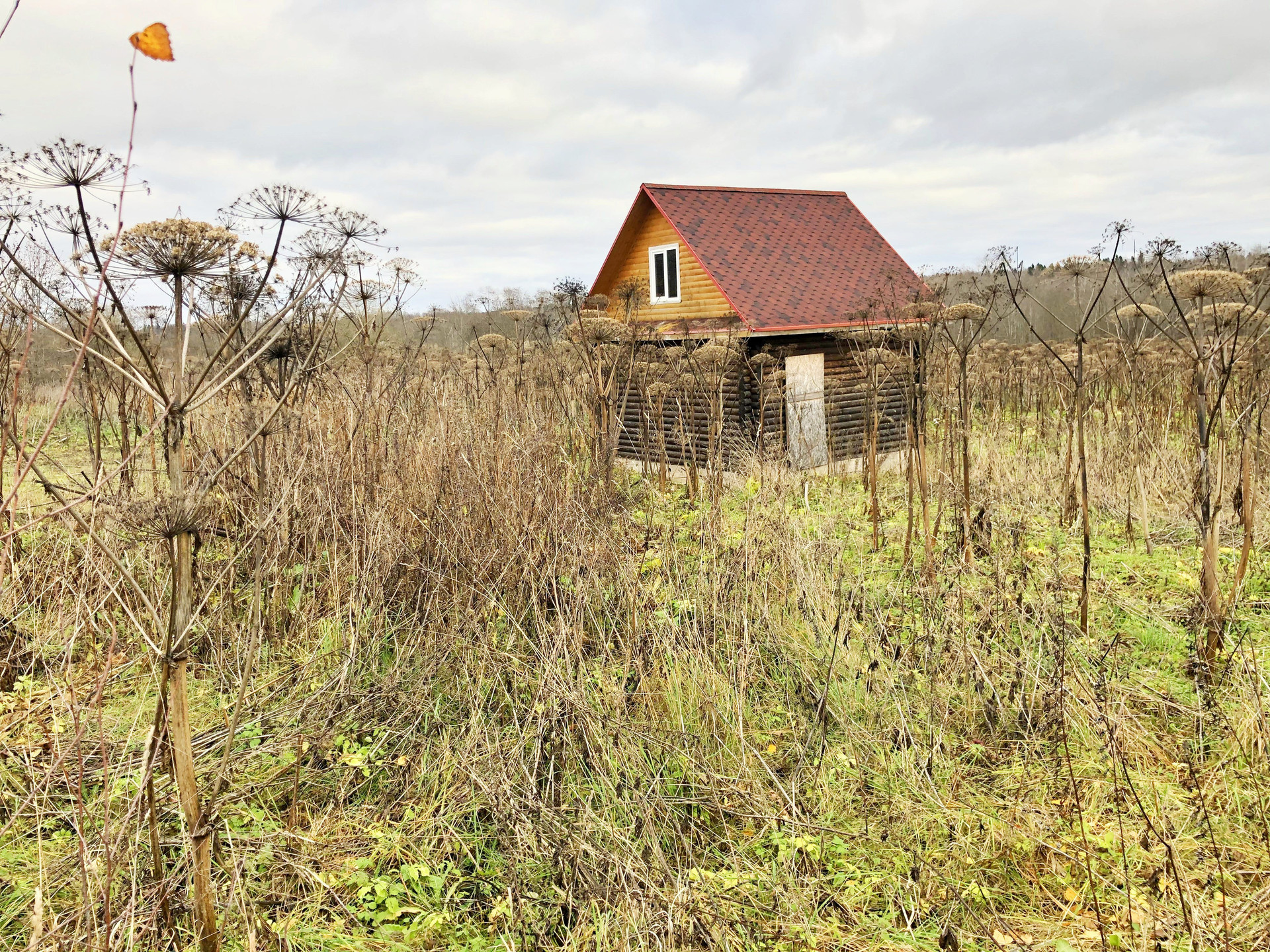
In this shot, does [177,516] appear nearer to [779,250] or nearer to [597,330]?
[597,330]

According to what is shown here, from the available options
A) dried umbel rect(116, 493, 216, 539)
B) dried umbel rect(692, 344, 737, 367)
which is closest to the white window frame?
dried umbel rect(692, 344, 737, 367)

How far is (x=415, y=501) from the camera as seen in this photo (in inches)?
204

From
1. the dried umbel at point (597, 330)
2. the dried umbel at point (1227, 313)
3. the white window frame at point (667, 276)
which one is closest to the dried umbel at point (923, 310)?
the dried umbel at point (1227, 313)

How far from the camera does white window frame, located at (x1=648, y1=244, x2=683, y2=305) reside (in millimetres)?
14672

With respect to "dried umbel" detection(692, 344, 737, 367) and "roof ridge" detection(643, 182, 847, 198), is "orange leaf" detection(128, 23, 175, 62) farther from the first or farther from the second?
"roof ridge" detection(643, 182, 847, 198)

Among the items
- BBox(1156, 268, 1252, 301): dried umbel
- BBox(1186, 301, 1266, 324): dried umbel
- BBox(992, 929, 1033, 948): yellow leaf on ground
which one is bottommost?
BBox(992, 929, 1033, 948): yellow leaf on ground

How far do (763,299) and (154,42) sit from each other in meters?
13.1

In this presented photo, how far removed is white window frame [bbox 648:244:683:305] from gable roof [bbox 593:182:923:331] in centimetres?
54

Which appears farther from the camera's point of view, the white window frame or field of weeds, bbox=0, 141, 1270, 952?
the white window frame

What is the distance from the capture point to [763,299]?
13648mm

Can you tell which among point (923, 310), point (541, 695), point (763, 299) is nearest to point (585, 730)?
point (541, 695)

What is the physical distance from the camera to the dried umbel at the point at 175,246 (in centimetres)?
198

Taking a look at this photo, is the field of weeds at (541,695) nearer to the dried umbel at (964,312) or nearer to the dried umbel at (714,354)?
the dried umbel at (964,312)

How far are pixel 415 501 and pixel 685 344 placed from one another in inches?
185
